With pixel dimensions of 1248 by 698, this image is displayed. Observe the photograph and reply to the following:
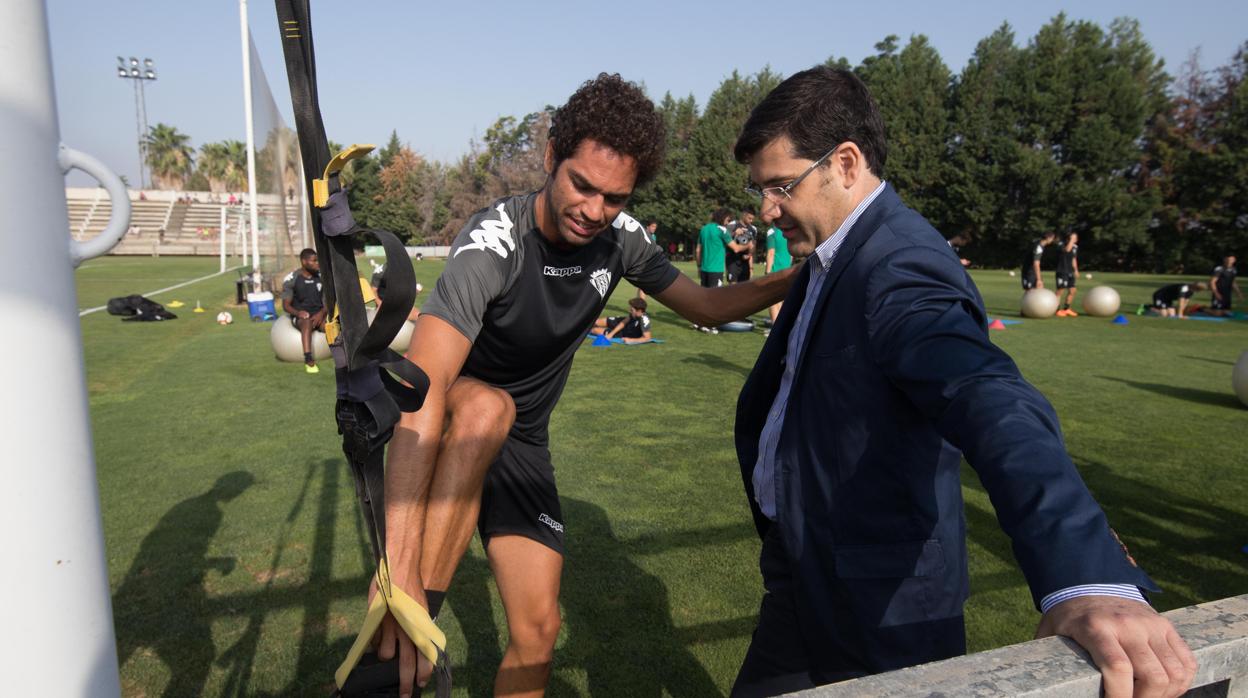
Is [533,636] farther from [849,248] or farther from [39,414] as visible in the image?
[39,414]

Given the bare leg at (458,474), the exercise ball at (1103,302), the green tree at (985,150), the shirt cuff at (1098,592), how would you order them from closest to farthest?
the shirt cuff at (1098,592)
the bare leg at (458,474)
the exercise ball at (1103,302)
the green tree at (985,150)

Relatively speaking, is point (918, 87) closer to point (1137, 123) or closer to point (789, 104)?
point (1137, 123)

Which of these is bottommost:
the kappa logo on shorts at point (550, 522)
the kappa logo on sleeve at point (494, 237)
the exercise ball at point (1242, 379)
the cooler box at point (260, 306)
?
the cooler box at point (260, 306)

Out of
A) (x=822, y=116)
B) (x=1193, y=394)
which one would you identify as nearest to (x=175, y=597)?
(x=822, y=116)

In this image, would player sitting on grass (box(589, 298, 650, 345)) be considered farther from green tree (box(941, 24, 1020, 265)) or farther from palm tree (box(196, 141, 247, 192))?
palm tree (box(196, 141, 247, 192))

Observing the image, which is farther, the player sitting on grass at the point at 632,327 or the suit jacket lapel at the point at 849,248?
the player sitting on grass at the point at 632,327

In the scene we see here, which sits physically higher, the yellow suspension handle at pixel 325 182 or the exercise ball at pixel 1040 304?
the yellow suspension handle at pixel 325 182

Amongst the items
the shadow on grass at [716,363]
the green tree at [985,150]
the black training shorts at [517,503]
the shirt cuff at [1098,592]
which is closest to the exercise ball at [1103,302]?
the shadow on grass at [716,363]

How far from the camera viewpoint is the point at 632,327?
598 inches

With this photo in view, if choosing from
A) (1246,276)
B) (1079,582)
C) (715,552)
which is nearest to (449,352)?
(1079,582)

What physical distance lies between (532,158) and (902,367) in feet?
220

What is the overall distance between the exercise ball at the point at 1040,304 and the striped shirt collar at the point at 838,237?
19012 mm

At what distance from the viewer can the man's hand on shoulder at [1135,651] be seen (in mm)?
963

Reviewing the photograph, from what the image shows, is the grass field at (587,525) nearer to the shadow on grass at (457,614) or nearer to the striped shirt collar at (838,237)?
the shadow on grass at (457,614)
